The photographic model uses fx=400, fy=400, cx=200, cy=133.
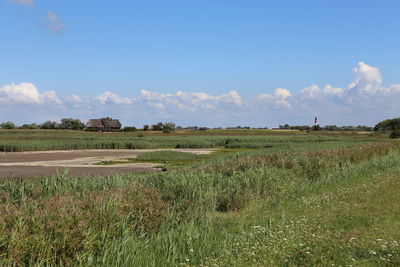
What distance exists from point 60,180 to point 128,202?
14.9 feet

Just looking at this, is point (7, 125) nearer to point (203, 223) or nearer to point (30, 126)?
point (30, 126)

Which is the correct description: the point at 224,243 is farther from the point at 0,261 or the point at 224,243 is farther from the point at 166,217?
the point at 0,261

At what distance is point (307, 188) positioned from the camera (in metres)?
14.8

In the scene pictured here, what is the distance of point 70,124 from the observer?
13688 cm

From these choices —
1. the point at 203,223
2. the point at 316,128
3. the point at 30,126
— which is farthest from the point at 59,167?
the point at 316,128

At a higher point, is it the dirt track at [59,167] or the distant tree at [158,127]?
the distant tree at [158,127]

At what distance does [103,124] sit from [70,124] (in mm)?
11090

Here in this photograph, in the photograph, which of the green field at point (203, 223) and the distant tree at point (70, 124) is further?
the distant tree at point (70, 124)

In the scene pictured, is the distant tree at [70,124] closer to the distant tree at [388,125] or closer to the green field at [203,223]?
the distant tree at [388,125]

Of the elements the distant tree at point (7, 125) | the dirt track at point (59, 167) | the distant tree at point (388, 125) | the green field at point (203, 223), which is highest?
the distant tree at point (388, 125)

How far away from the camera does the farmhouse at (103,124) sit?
137875mm

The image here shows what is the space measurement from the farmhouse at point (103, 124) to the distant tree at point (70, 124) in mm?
2714

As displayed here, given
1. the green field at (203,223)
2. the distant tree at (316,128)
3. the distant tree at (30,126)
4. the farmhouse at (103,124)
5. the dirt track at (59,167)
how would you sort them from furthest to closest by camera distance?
the farmhouse at (103,124), the distant tree at (316,128), the distant tree at (30,126), the dirt track at (59,167), the green field at (203,223)

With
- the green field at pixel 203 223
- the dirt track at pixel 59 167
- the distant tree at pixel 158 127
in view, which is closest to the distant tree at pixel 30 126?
the distant tree at pixel 158 127
